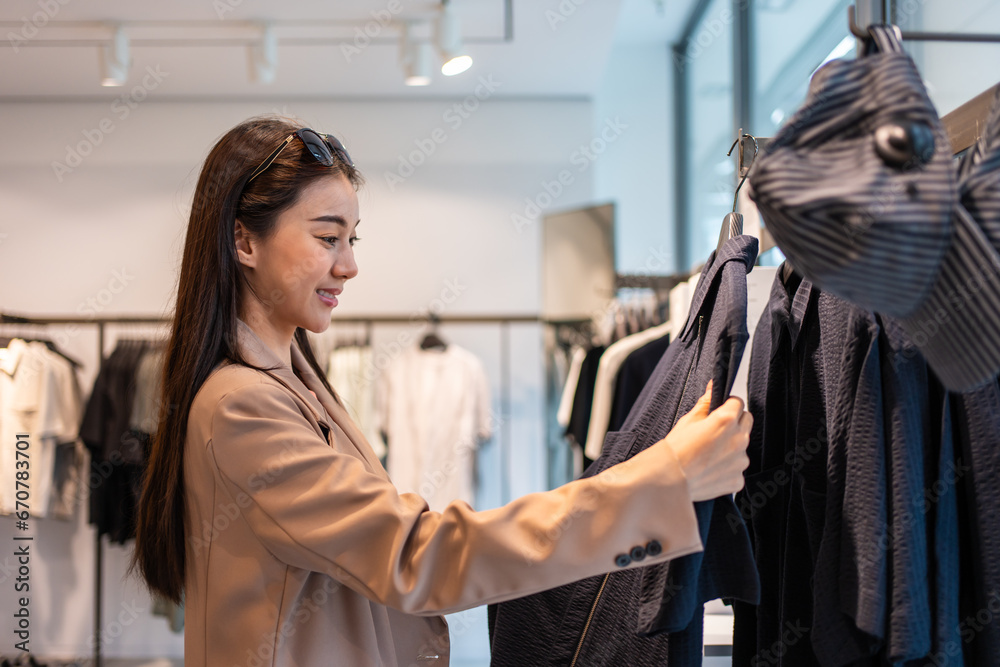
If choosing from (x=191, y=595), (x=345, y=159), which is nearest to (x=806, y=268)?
(x=345, y=159)

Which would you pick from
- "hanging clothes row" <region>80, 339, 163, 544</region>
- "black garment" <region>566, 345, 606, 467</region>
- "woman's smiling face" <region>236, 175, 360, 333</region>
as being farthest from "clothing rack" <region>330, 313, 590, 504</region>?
"woman's smiling face" <region>236, 175, 360, 333</region>

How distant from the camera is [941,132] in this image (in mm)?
646

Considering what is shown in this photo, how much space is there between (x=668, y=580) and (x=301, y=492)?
47cm

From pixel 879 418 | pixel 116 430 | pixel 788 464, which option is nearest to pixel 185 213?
pixel 116 430

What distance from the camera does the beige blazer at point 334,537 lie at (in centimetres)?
85

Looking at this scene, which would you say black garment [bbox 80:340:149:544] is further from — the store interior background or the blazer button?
the blazer button

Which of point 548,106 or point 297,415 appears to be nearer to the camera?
point 297,415

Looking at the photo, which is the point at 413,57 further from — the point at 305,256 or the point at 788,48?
the point at 305,256

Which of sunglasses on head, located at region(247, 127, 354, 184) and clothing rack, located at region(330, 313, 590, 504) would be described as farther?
→ clothing rack, located at region(330, 313, 590, 504)

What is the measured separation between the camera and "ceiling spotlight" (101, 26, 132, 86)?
3586 mm

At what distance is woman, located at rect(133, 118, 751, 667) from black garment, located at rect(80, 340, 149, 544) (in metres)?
2.85

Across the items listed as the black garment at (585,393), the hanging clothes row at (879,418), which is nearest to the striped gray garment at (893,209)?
the hanging clothes row at (879,418)

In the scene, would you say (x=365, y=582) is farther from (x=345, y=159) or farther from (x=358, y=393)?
(x=358, y=393)

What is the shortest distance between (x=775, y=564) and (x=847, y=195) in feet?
2.17
